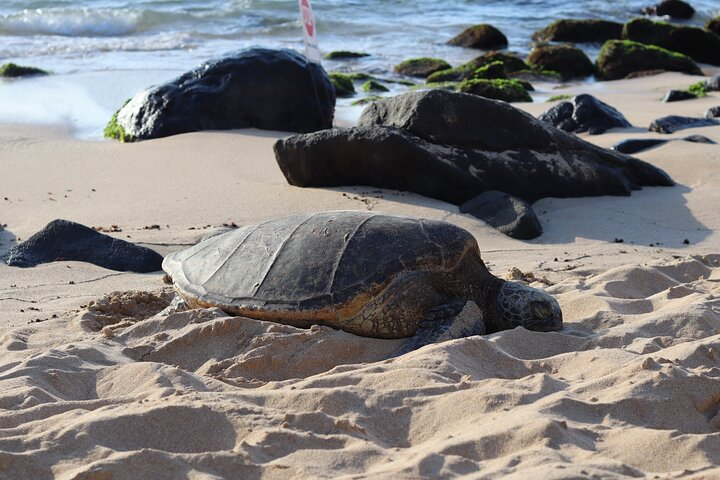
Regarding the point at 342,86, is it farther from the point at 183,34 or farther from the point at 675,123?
the point at 183,34

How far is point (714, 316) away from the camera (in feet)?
12.2

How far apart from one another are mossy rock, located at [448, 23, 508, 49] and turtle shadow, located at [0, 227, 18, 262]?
14605 millimetres

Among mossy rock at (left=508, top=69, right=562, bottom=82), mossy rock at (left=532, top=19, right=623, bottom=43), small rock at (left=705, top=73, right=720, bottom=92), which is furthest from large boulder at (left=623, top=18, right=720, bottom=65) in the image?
small rock at (left=705, top=73, right=720, bottom=92)

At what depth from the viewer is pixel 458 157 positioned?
6488 mm

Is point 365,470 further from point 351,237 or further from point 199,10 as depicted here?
point 199,10

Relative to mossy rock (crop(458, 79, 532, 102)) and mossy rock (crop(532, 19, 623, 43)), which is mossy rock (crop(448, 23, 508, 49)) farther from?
mossy rock (crop(458, 79, 532, 102))

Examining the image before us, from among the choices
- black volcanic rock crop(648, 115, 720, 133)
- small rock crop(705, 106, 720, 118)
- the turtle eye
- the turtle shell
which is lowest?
small rock crop(705, 106, 720, 118)

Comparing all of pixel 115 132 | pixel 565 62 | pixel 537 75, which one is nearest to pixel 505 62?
pixel 537 75

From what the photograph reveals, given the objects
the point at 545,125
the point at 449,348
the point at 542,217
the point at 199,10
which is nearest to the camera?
the point at 449,348

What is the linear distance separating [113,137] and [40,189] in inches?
86.4

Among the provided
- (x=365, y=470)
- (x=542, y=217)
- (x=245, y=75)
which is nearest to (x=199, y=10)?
(x=245, y=75)

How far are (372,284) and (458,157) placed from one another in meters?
3.09

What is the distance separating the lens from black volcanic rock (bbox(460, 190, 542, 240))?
228 inches

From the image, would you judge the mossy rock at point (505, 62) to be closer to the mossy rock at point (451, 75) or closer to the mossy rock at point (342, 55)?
the mossy rock at point (451, 75)
